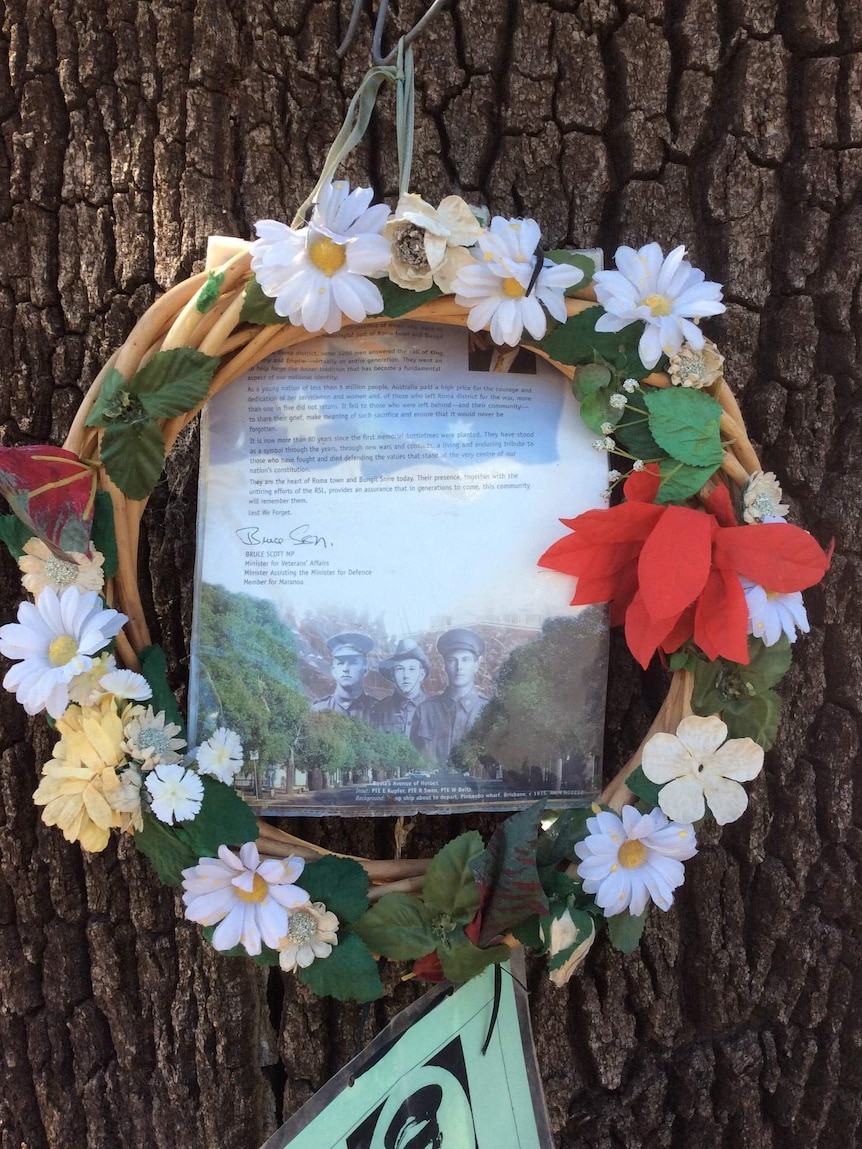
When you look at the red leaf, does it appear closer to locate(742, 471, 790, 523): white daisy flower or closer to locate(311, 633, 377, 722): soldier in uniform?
locate(311, 633, 377, 722): soldier in uniform

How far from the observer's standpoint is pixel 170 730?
89 centimetres

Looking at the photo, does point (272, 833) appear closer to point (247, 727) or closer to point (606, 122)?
point (247, 727)

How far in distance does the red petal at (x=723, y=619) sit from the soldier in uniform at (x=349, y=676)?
1.09 ft

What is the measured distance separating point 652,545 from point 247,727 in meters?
0.45

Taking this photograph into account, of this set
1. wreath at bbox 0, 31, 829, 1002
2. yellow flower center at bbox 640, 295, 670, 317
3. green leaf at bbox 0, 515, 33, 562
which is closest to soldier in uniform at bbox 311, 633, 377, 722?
wreath at bbox 0, 31, 829, 1002

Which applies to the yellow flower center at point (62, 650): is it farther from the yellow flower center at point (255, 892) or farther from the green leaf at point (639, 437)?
the green leaf at point (639, 437)

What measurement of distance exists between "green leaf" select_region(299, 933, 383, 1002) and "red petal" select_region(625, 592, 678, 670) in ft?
1.28

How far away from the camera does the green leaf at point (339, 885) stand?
0.89 meters

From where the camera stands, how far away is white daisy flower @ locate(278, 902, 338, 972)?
0.86m

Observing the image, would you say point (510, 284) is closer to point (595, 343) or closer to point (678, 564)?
point (595, 343)

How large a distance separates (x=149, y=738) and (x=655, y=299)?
0.65 meters

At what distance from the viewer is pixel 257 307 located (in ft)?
2.82

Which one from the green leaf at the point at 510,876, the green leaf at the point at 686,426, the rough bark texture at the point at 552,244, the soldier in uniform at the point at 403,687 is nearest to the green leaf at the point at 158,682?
the rough bark texture at the point at 552,244

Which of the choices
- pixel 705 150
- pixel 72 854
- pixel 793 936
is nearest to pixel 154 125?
pixel 705 150
